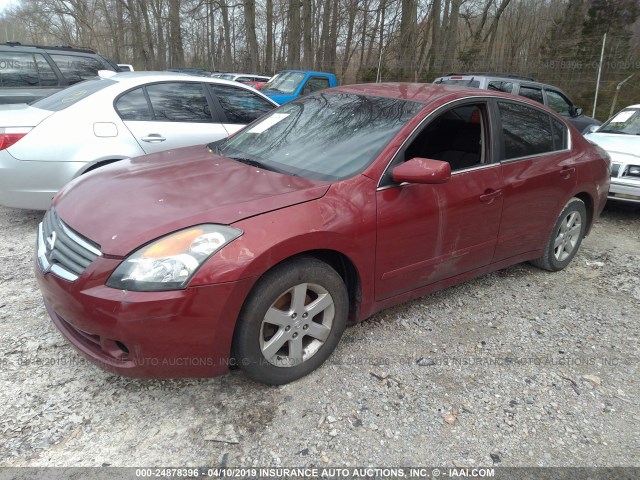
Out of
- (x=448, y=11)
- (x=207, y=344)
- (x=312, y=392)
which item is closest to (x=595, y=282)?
(x=312, y=392)

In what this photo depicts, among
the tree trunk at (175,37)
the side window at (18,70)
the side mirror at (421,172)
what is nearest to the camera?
the side mirror at (421,172)

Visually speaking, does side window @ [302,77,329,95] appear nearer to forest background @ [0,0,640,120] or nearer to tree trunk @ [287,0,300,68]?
forest background @ [0,0,640,120]

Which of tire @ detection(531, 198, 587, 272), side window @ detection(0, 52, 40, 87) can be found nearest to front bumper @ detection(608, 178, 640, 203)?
tire @ detection(531, 198, 587, 272)

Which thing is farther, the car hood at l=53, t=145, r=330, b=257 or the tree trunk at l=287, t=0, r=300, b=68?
the tree trunk at l=287, t=0, r=300, b=68

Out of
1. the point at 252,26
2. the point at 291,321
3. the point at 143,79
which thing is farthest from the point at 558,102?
the point at 252,26

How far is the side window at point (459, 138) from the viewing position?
10.8 ft

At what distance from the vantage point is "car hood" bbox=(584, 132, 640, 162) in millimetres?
6011

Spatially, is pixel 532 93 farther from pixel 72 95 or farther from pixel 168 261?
pixel 168 261

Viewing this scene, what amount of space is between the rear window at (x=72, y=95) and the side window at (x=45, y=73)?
8.90 ft

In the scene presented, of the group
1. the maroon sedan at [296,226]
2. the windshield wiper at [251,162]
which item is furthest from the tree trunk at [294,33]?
the windshield wiper at [251,162]

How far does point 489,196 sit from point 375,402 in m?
1.64

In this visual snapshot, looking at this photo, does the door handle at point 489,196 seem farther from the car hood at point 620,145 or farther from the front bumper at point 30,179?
the car hood at point 620,145

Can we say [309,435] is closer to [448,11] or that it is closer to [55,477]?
[55,477]

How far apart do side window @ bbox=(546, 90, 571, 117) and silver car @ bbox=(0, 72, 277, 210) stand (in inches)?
261
